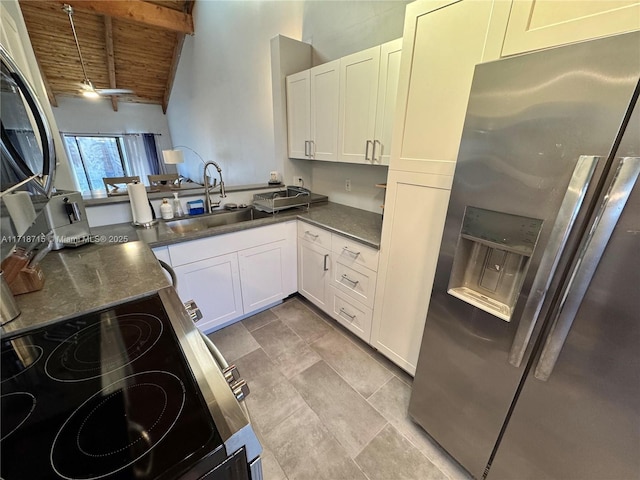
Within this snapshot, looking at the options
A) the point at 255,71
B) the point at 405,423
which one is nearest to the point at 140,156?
the point at 255,71

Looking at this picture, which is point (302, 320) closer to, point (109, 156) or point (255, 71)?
point (255, 71)

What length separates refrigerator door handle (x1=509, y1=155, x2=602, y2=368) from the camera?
28.1 inches

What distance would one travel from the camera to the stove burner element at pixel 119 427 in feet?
1.48

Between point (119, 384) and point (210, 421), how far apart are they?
262mm

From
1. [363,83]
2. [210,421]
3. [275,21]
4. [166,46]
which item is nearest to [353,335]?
[210,421]

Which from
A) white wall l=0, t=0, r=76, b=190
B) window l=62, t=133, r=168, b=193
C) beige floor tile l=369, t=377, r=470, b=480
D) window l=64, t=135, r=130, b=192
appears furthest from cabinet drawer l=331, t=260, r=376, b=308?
window l=64, t=135, r=130, b=192

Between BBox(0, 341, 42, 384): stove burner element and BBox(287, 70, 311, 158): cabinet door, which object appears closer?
BBox(0, 341, 42, 384): stove burner element

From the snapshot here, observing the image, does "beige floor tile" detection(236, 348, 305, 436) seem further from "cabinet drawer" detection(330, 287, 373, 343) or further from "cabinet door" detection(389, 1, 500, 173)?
"cabinet door" detection(389, 1, 500, 173)

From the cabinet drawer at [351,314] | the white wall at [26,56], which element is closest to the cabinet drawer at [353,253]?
the cabinet drawer at [351,314]

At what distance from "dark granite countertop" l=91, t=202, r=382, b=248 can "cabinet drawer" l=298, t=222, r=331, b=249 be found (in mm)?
A: 49

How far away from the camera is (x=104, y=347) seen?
731 mm

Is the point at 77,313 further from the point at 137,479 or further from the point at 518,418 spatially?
the point at 518,418

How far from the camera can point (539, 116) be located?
2.56ft

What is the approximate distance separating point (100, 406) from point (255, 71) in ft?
11.2
